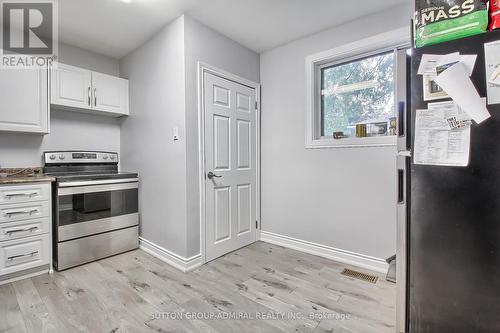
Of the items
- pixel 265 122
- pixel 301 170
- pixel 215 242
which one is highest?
pixel 265 122

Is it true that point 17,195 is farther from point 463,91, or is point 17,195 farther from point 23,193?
point 463,91

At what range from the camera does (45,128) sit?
244 cm

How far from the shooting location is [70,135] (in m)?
2.92

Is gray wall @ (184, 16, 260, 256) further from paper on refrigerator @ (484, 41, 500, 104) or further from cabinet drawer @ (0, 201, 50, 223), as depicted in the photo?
paper on refrigerator @ (484, 41, 500, 104)

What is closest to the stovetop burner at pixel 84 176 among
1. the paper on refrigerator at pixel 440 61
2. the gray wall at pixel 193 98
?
the gray wall at pixel 193 98

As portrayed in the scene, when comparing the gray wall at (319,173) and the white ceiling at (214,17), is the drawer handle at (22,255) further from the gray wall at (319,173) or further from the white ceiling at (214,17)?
the gray wall at (319,173)

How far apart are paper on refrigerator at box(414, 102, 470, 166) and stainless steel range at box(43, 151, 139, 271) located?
2816 mm

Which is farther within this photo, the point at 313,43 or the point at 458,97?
the point at 313,43

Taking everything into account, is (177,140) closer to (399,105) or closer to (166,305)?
(166,305)

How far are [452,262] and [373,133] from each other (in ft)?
→ 5.43

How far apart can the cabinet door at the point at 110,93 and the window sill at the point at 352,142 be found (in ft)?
7.80

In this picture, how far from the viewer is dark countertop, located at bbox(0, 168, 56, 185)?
6.73ft

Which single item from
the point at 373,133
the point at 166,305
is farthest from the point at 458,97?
the point at 166,305

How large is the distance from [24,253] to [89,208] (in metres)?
0.60
